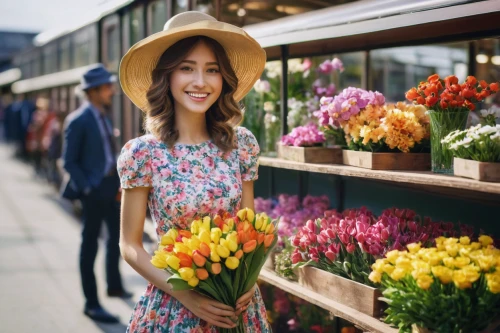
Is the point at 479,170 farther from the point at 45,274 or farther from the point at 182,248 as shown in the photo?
the point at 45,274

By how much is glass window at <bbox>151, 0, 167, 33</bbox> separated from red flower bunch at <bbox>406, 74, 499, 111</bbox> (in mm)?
3605

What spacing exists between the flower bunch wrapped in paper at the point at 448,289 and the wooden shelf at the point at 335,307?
30 cm

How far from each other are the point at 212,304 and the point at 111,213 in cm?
360

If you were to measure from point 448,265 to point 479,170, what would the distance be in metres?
0.37

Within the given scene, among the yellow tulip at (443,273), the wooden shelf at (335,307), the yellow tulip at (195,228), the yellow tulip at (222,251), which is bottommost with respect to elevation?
the wooden shelf at (335,307)

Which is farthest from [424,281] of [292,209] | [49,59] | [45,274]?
[49,59]

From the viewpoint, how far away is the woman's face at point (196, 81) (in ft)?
7.98

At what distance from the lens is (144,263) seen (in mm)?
2314

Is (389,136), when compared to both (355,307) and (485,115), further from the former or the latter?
(355,307)

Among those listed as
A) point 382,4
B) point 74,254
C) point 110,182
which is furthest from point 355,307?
point 74,254

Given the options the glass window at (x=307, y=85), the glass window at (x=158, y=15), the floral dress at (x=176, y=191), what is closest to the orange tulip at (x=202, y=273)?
the floral dress at (x=176, y=191)

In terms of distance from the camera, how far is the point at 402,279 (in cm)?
224

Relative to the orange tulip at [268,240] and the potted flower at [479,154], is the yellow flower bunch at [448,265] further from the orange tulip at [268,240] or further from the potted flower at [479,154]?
the orange tulip at [268,240]

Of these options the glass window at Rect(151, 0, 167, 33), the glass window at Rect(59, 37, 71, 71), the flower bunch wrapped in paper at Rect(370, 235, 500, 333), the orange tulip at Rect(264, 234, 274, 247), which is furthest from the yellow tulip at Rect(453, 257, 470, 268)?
the glass window at Rect(59, 37, 71, 71)
